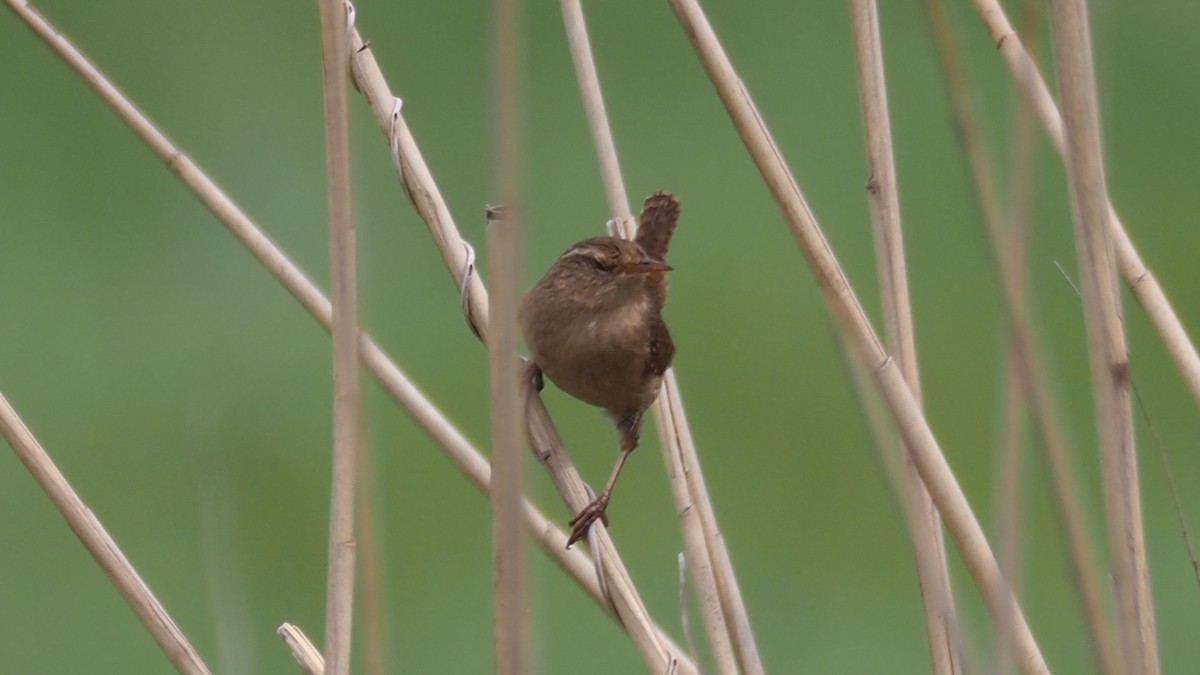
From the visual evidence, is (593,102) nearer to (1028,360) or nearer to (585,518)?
(585,518)

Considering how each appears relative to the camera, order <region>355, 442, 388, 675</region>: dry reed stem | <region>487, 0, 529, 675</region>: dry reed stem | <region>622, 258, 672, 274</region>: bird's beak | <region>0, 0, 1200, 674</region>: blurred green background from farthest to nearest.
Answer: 1. <region>0, 0, 1200, 674</region>: blurred green background
2. <region>622, 258, 672, 274</region>: bird's beak
3. <region>355, 442, 388, 675</region>: dry reed stem
4. <region>487, 0, 529, 675</region>: dry reed stem

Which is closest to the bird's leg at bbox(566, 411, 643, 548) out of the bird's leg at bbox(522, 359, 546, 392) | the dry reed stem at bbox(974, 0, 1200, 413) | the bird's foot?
the bird's foot

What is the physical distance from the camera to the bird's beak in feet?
5.69

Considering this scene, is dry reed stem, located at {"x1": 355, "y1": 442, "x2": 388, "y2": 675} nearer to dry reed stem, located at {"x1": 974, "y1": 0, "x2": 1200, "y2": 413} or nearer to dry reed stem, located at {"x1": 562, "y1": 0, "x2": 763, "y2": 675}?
dry reed stem, located at {"x1": 562, "y1": 0, "x2": 763, "y2": 675}

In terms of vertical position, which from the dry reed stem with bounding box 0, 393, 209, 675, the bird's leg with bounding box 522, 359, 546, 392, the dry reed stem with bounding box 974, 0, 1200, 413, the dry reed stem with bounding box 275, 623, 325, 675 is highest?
the dry reed stem with bounding box 974, 0, 1200, 413

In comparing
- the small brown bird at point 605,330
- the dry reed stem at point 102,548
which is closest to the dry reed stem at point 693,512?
the small brown bird at point 605,330

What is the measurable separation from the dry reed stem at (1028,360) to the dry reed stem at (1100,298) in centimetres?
7

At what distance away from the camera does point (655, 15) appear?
432 centimetres

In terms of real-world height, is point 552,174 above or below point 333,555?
above

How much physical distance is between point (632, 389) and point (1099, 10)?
2.33ft

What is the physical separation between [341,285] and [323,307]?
0.37 meters

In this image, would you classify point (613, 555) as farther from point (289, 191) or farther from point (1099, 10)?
point (289, 191)

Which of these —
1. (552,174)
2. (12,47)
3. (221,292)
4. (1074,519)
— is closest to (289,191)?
(221,292)

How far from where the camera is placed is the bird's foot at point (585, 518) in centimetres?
140
